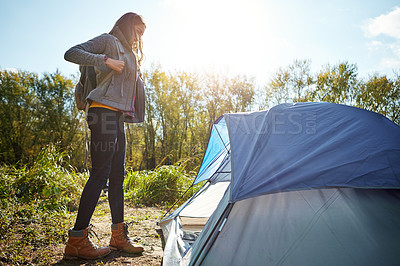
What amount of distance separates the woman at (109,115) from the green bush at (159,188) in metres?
2.53

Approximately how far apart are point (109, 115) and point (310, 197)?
139 centimetres

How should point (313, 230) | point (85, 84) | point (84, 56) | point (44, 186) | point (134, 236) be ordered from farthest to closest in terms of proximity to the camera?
point (44, 186) → point (134, 236) → point (85, 84) → point (84, 56) → point (313, 230)

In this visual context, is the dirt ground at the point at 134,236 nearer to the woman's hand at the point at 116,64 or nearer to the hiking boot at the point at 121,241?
the hiking boot at the point at 121,241

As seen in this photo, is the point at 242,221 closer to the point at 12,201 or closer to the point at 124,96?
the point at 124,96

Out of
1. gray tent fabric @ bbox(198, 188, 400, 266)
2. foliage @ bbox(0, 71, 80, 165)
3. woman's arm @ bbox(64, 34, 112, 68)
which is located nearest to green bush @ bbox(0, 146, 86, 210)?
woman's arm @ bbox(64, 34, 112, 68)

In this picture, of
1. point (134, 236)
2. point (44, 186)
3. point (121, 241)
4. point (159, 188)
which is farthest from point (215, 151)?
point (44, 186)

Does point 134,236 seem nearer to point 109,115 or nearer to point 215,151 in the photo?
point 215,151

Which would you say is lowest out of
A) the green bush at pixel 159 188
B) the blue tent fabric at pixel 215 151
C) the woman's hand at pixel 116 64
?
the green bush at pixel 159 188

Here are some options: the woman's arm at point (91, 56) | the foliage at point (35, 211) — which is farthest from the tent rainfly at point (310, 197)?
the foliage at point (35, 211)

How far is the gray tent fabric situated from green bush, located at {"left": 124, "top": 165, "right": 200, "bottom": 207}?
120 inches

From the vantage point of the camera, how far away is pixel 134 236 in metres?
2.50

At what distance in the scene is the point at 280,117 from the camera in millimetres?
1665

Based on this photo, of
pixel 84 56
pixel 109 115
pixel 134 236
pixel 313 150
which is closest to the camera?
pixel 313 150

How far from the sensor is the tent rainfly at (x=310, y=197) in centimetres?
128
